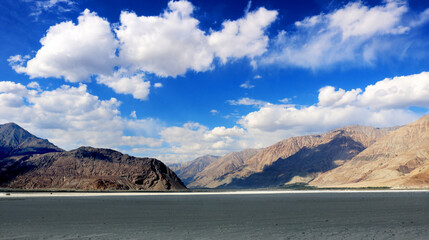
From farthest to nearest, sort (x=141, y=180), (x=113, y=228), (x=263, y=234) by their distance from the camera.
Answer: (x=141, y=180) < (x=113, y=228) < (x=263, y=234)

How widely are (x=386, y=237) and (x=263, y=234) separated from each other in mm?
7357

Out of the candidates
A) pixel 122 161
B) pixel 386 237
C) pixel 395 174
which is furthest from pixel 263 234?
pixel 395 174

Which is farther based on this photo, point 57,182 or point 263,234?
point 57,182

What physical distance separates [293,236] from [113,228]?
12.8m

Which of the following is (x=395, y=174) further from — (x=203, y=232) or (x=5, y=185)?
(x=5, y=185)

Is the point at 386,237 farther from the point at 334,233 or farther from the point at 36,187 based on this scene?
the point at 36,187

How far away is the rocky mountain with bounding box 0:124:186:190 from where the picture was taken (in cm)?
14712

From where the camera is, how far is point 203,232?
831 inches

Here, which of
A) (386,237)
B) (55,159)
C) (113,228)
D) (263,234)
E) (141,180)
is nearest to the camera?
(386,237)

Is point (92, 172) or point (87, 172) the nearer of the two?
point (87, 172)

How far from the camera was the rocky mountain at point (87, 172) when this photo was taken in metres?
147

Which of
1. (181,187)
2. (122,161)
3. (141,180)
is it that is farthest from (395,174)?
(122,161)

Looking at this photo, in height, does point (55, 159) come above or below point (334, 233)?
above

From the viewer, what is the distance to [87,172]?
16388cm
